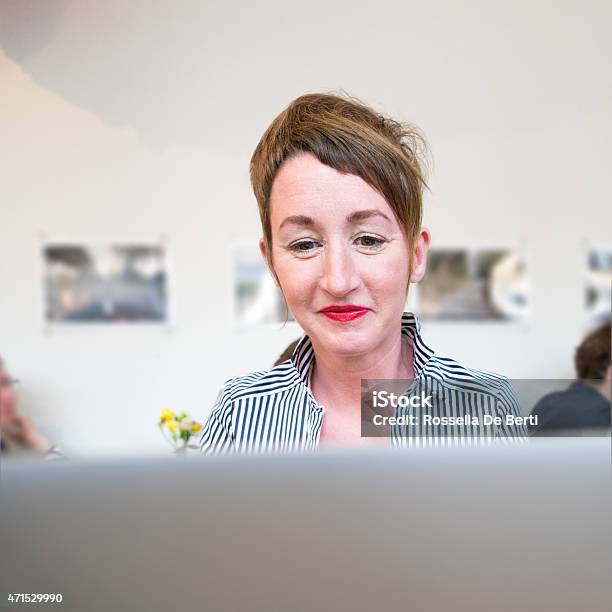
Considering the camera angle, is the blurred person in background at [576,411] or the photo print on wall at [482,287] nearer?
the blurred person in background at [576,411]

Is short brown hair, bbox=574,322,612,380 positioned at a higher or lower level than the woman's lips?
lower

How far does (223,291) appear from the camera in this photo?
1150 mm

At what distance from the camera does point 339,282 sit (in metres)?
0.79

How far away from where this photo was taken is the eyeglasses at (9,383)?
1.05m

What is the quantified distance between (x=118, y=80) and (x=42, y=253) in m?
0.32

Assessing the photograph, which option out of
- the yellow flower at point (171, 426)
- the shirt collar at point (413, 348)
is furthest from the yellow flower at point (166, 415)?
the shirt collar at point (413, 348)

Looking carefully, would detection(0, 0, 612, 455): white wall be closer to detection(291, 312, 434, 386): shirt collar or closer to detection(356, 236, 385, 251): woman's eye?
detection(291, 312, 434, 386): shirt collar

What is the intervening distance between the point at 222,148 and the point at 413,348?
480 millimetres

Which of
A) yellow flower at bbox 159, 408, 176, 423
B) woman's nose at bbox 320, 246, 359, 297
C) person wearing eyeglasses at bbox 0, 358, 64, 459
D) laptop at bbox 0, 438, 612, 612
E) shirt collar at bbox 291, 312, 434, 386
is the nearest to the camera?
laptop at bbox 0, 438, 612, 612

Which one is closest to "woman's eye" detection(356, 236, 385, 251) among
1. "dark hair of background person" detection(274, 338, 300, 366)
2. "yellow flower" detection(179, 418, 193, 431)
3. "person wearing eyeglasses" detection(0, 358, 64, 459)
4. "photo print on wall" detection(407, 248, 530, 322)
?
"dark hair of background person" detection(274, 338, 300, 366)

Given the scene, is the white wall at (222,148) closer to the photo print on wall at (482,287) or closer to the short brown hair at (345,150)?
the photo print on wall at (482,287)

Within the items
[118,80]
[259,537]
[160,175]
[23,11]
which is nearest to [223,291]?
[160,175]

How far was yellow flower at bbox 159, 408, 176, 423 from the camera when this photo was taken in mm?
1103

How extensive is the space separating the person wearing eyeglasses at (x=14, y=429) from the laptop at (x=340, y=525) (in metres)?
0.58
